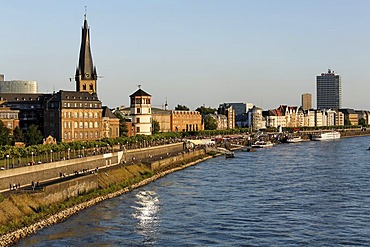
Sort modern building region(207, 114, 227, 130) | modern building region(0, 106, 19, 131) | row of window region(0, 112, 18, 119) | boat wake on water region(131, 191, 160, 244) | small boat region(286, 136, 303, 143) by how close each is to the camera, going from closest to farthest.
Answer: boat wake on water region(131, 191, 160, 244) < modern building region(0, 106, 19, 131) < row of window region(0, 112, 18, 119) < small boat region(286, 136, 303, 143) < modern building region(207, 114, 227, 130)

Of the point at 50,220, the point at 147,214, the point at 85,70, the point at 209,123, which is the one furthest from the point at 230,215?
the point at 209,123

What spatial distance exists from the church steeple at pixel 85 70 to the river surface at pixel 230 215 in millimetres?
47753

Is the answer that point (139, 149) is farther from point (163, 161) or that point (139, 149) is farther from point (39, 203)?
point (39, 203)

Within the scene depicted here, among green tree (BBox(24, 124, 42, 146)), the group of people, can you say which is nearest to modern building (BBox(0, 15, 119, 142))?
green tree (BBox(24, 124, 42, 146))

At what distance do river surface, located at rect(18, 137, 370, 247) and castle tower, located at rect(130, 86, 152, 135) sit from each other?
44430mm

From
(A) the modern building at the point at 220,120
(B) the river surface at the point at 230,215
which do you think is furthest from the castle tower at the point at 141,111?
(A) the modern building at the point at 220,120

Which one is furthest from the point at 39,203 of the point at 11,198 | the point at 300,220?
the point at 300,220

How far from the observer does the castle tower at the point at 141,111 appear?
113062 mm

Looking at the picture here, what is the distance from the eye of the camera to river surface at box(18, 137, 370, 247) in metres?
36.7

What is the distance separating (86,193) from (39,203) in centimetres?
900

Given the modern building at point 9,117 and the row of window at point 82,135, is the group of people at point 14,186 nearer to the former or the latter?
the row of window at point 82,135

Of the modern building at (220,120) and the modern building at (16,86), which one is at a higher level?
the modern building at (16,86)

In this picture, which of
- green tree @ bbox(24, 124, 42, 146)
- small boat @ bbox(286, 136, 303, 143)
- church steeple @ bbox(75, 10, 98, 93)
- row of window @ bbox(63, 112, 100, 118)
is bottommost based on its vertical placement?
small boat @ bbox(286, 136, 303, 143)

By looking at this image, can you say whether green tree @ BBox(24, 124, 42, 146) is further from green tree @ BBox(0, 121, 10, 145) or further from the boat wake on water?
the boat wake on water
